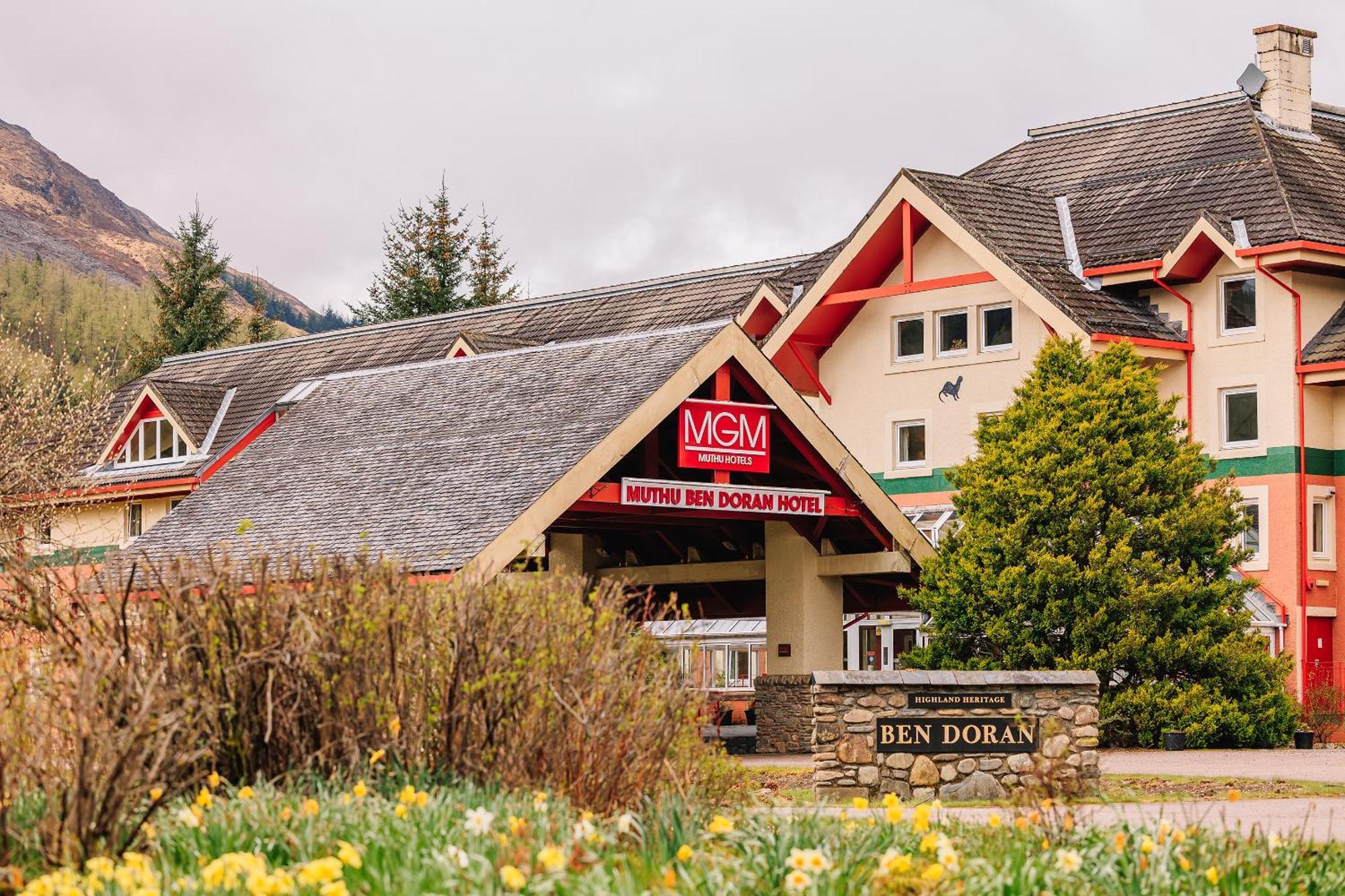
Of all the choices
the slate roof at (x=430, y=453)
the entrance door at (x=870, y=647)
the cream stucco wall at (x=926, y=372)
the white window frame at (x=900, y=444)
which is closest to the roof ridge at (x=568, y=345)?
the slate roof at (x=430, y=453)

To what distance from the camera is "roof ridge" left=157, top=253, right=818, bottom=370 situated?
49.0m

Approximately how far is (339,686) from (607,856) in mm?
3137

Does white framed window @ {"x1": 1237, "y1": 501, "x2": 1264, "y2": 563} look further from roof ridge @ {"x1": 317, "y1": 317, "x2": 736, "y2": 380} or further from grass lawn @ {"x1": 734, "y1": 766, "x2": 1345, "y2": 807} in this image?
grass lawn @ {"x1": 734, "y1": 766, "x2": 1345, "y2": 807}

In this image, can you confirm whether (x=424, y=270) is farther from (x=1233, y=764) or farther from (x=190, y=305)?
(x=1233, y=764)

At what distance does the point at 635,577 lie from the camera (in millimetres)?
30391

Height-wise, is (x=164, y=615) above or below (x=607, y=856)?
above

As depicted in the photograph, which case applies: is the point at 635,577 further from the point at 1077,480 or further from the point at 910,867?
the point at 910,867

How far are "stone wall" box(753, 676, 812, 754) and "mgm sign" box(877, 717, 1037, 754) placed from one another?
333 inches

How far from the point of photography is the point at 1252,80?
4381 cm

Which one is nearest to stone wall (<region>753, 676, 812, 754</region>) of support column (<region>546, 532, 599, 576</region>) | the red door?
support column (<region>546, 532, 599, 576</region>)

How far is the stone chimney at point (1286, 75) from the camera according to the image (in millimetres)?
43812

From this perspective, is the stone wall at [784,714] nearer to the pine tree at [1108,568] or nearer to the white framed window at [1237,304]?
the pine tree at [1108,568]

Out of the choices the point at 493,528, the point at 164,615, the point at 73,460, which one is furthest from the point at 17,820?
the point at 73,460

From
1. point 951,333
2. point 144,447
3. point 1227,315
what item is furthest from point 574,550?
point 144,447
